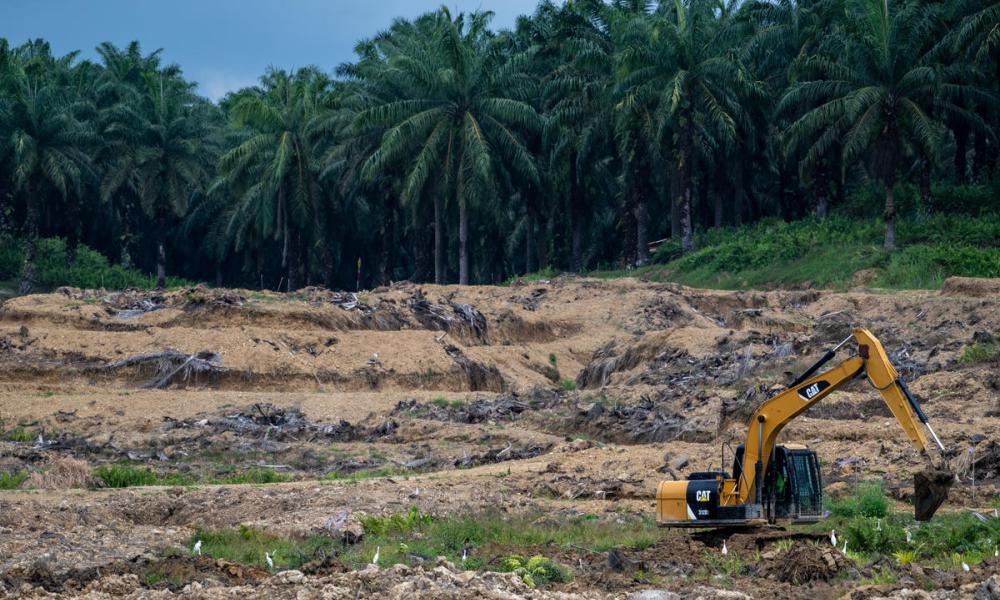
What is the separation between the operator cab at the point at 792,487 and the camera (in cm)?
1452

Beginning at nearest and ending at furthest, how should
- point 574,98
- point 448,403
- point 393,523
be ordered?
point 393,523
point 448,403
point 574,98

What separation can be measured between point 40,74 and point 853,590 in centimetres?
5072

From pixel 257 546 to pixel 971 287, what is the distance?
73.0 feet

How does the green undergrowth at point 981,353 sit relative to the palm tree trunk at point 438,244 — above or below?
below

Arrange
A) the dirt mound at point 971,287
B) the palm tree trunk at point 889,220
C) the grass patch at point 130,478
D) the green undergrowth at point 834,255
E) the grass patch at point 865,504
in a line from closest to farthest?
1. the grass patch at point 865,504
2. the grass patch at point 130,478
3. the dirt mound at point 971,287
4. the green undergrowth at point 834,255
5. the palm tree trunk at point 889,220

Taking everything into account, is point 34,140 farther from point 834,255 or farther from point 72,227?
point 834,255

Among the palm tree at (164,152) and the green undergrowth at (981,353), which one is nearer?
the green undergrowth at (981,353)

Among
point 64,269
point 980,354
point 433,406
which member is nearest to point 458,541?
point 433,406

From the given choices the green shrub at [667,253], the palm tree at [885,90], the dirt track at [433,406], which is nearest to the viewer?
the dirt track at [433,406]

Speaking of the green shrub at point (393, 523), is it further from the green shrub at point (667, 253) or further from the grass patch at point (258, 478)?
the green shrub at point (667, 253)

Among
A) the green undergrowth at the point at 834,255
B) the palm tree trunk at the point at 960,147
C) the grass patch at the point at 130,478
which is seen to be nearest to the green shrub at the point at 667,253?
the green undergrowth at the point at 834,255

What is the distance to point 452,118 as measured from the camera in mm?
45125

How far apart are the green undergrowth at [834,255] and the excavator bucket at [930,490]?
22728 millimetres

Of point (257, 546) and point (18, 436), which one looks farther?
point (18, 436)
